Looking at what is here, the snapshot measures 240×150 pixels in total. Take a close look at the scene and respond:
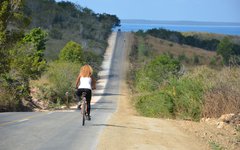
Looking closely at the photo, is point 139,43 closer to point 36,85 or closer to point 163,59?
point 163,59

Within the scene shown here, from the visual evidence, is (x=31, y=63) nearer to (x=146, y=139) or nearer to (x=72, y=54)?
(x=72, y=54)

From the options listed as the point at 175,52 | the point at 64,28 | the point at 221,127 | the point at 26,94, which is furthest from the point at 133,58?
the point at 221,127

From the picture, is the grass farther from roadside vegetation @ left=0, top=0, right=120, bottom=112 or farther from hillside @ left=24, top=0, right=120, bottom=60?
hillside @ left=24, top=0, right=120, bottom=60

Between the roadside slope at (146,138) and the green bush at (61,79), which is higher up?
the roadside slope at (146,138)

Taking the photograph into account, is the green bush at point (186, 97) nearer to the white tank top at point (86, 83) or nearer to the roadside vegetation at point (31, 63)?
the roadside vegetation at point (31, 63)

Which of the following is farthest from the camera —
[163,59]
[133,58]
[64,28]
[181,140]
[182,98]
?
[64,28]

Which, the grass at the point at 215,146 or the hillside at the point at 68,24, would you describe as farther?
the hillside at the point at 68,24

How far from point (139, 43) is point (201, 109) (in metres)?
129

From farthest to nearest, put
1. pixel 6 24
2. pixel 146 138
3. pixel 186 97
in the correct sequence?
pixel 6 24 < pixel 186 97 < pixel 146 138

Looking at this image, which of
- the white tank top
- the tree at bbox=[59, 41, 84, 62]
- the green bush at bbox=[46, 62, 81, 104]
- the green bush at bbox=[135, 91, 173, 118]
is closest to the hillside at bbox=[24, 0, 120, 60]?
the tree at bbox=[59, 41, 84, 62]

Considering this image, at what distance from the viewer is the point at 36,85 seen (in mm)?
65688

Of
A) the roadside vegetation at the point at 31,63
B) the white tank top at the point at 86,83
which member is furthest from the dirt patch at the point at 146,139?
the roadside vegetation at the point at 31,63

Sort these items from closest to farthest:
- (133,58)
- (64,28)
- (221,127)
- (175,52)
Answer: (221,127) → (133,58) → (175,52) → (64,28)

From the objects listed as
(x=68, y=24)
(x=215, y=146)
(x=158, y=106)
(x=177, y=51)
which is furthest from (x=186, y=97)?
(x=68, y=24)
